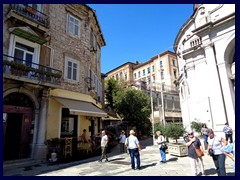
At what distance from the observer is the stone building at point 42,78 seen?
31.9ft

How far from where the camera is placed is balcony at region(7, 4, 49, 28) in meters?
9.95

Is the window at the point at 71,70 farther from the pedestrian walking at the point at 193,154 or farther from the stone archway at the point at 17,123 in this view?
the pedestrian walking at the point at 193,154

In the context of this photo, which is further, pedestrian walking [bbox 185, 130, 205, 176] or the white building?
the white building

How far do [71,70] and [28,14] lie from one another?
4.59 meters

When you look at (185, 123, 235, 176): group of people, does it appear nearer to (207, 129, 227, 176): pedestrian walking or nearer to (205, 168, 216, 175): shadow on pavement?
(207, 129, 227, 176): pedestrian walking

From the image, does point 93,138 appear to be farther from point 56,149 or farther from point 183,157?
point 183,157

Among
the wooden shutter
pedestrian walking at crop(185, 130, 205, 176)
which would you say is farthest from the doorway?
pedestrian walking at crop(185, 130, 205, 176)

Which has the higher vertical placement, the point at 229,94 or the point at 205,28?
the point at 205,28

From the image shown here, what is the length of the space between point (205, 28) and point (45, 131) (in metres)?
15.7

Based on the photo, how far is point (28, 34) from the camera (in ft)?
34.2

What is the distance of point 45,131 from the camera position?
10.7 metres

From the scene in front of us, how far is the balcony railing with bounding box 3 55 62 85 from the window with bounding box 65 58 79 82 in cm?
142

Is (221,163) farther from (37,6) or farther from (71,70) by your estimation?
(37,6)
